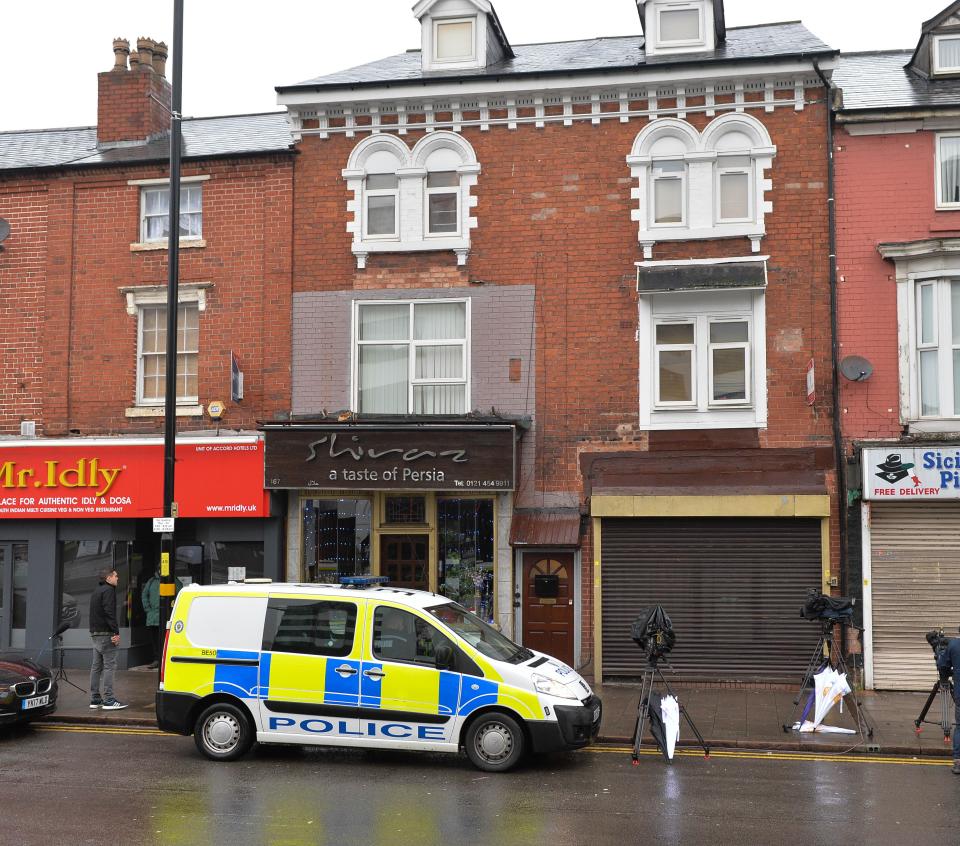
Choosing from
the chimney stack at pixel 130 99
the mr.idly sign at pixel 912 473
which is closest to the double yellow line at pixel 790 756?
the mr.idly sign at pixel 912 473

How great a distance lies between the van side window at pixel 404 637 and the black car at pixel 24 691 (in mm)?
4568

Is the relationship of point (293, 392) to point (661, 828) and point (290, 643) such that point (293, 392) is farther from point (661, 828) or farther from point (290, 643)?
point (661, 828)

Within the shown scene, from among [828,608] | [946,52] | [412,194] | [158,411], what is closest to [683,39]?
[946,52]

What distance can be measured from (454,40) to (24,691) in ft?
39.4

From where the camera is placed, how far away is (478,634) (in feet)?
38.1

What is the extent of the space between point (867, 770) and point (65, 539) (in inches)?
514

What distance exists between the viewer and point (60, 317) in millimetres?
18578

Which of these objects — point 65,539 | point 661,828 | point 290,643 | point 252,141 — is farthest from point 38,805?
point 252,141

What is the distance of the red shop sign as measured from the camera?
17.4 metres

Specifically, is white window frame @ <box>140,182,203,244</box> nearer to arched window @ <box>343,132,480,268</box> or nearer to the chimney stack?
the chimney stack

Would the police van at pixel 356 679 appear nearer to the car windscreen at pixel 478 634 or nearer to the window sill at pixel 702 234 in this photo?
the car windscreen at pixel 478 634

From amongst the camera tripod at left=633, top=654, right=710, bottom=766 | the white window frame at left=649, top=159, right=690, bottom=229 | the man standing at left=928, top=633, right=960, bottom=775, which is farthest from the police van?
the white window frame at left=649, top=159, right=690, bottom=229

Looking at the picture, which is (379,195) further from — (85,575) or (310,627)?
(310,627)

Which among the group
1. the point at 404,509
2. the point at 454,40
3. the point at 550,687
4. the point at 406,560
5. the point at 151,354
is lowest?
the point at 550,687
